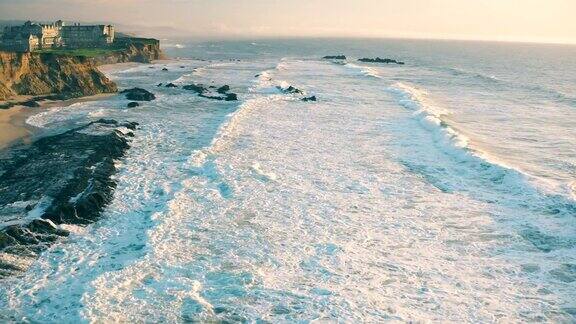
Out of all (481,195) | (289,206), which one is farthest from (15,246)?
(481,195)

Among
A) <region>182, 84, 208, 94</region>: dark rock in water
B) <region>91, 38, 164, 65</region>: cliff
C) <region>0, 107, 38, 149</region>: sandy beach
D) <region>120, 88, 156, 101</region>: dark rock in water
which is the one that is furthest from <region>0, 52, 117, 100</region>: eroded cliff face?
<region>91, 38, 164, 65</region>: cliff

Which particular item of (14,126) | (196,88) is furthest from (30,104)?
(196,88)

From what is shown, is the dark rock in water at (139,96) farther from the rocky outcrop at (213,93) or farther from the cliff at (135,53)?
the cliff at (135,53)

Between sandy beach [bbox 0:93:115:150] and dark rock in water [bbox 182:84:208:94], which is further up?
dark rock in water [bbox 182:84:208:94]

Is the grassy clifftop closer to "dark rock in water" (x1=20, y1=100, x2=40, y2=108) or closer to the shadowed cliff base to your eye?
the shadowed cliff base

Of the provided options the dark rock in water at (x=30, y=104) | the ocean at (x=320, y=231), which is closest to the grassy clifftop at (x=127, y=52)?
the dark rock in water at (x=30, y=104)

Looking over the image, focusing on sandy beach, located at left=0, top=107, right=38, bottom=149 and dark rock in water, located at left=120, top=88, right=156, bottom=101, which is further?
dark rock in water, located at left=120, top=88, right=156, bottom=101

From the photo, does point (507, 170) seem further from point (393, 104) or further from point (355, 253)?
point (393, 104)
